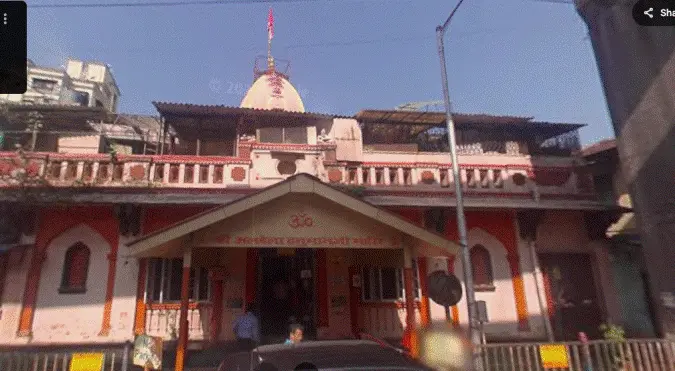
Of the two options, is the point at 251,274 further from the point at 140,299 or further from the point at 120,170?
the point at 120,170

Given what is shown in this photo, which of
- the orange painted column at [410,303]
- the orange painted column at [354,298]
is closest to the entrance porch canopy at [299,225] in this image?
the orange painted column at [410,303]

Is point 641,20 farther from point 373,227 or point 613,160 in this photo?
point 613,160

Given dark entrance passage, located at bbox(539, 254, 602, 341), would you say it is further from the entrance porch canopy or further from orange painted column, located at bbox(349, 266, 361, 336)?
orange painted column, located at bbox(349, 266, 361, 336)

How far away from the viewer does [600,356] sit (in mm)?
7895

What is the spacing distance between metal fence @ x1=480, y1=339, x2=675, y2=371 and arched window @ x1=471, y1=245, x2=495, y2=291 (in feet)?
17.6

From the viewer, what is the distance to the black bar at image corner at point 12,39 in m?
1.91

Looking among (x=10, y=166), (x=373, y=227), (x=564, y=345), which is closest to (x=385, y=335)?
(x=373, y=227)

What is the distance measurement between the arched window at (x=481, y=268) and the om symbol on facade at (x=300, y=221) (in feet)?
22.7

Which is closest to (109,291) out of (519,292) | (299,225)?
(299,225)

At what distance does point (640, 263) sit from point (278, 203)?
1336cm

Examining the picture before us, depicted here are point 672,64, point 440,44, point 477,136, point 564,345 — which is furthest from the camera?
point 477,136

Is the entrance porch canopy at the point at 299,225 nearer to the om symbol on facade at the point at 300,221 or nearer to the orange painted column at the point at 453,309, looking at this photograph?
the om symbol on facade at the point at 300,221

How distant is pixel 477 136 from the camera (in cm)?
1689

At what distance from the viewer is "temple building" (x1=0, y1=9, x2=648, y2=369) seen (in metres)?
9.91
